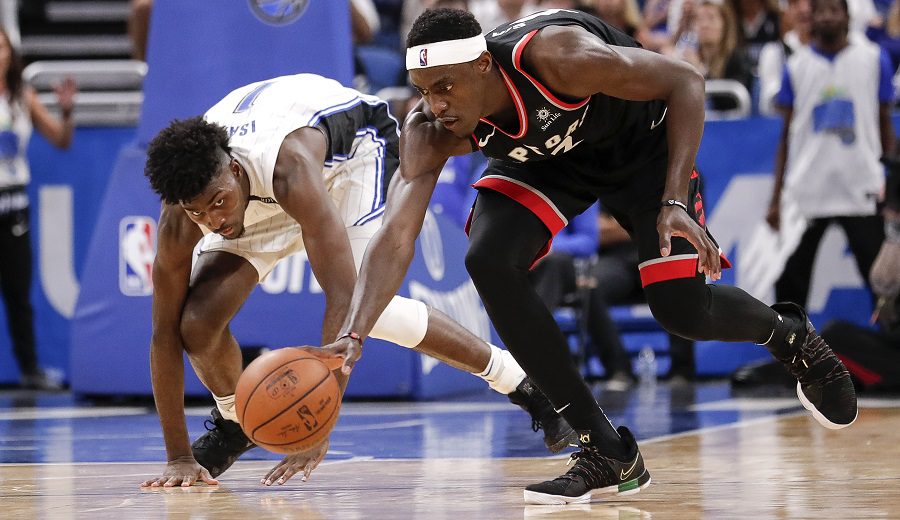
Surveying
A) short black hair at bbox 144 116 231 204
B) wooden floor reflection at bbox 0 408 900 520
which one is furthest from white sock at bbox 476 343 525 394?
short black hair at bbox 144 116 231 204

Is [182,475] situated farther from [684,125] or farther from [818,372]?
[818,372]

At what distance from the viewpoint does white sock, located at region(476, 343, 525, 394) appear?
5227 mm

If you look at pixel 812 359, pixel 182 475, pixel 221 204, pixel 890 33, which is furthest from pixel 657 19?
pixel 182 475

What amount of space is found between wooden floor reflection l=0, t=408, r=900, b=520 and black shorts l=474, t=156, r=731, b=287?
2.40 feet

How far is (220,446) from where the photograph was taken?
4918mm

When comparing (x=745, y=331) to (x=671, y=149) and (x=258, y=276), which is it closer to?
(x=671, y=149)

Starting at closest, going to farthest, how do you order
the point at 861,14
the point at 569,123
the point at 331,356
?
Answer: the point at 331,356, the point at 569,123, the point at 861,14

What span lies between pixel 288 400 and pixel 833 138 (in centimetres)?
585

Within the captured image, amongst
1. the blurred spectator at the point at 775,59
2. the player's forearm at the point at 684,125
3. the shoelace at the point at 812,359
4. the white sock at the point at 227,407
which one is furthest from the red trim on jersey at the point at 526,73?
the blurred spectator at the point at 775,59

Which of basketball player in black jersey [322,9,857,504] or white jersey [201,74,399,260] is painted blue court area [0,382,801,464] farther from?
basketball player in black jersey [322,9,857,504]

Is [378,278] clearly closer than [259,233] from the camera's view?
Yes

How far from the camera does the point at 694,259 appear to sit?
14.0 feet

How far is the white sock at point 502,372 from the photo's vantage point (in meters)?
5.23

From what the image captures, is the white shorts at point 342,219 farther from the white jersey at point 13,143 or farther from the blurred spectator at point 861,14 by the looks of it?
the blurred spectator at point 861,14
